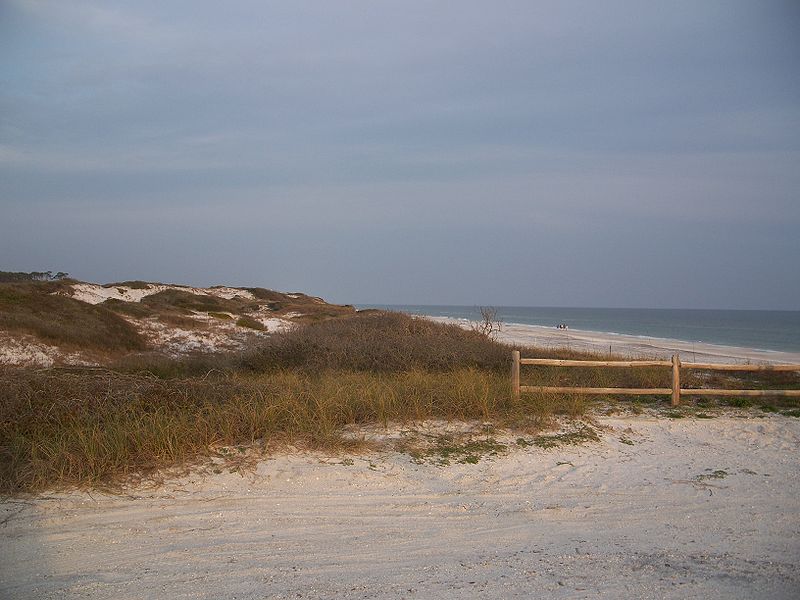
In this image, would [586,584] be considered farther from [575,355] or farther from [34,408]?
[575,355]

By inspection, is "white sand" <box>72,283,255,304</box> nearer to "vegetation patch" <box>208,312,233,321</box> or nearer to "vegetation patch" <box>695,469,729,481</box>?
"vegetation patch" <box>208,312,233,321</box>

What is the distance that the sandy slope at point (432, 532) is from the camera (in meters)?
4.99

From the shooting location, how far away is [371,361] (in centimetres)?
1448

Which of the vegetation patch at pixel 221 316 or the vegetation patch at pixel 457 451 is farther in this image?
the vegetation patch at pixel 221 316

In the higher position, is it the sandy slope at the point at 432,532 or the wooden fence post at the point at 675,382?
the wooden fence post at the point at 675,382

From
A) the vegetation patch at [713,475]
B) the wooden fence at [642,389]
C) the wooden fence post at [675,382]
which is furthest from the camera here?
the wooden fence post at [675,382]

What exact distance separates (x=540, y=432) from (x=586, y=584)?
4699 millimetres

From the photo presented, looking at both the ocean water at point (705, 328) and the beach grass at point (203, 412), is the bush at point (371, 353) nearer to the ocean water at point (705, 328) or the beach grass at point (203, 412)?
the beach grass at point (203, 412)

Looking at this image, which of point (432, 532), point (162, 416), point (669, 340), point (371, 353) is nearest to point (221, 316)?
point (371, 353)

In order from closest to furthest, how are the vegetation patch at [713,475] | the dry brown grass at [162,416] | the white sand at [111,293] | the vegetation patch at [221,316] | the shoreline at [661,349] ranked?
1. the dry brown grass at [162,416]
2. the vegetation patch at [713,475]
3. the shoreline at [661,349]
4. the vegetation patch at [221,316]
5. the white sand at [111,293]

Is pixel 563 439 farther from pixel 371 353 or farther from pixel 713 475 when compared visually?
pixel 371 353

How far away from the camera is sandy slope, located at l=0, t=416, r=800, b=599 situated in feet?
16.4

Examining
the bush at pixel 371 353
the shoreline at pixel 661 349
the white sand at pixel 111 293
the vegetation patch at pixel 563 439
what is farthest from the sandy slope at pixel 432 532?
the white sand at pixel 111 293

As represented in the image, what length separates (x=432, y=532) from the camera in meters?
6.25
